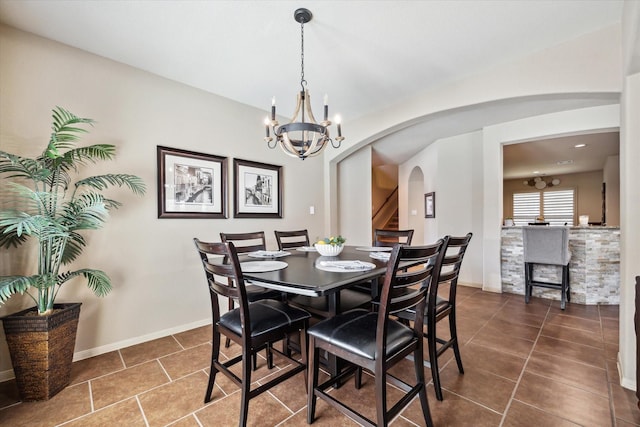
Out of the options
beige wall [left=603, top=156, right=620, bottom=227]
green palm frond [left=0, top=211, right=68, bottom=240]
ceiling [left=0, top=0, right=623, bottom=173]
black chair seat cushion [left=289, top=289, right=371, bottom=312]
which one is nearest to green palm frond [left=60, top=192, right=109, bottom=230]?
green palm frond [left=0, top=211, right=68, bottom=240]

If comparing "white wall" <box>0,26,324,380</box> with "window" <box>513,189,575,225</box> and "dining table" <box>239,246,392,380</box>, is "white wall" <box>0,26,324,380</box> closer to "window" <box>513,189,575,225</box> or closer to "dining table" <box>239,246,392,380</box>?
"dining table" <box>239,246,392,380</box>

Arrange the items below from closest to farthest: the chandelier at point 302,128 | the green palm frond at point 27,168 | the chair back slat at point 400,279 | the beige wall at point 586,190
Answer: the chair back slat at point 400,279
the green palm frond at point 27,168
the chandelier at point 302,128
the beige wall at point 586,190

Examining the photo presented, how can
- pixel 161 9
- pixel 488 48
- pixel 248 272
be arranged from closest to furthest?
pixel 248 272 → pixel 161 9 → pixel 488 48

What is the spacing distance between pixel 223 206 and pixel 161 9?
1.76 metres

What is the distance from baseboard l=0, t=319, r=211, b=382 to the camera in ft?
6.25

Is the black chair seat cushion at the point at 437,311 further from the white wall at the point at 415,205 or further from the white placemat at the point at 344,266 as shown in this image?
the white wall at the point at 415,205

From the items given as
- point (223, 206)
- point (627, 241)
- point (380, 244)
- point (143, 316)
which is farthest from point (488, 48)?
point (143, 316)

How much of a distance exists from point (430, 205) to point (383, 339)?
14.2 ft

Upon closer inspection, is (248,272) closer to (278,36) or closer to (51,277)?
(51,277)

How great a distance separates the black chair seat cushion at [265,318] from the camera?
57.6 inches

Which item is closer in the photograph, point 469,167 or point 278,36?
point 278,36

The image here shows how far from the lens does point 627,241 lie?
66.6 inches

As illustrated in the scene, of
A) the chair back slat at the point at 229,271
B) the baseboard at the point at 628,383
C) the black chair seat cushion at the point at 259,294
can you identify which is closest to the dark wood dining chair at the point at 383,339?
the chair back slat at the point at 229,271

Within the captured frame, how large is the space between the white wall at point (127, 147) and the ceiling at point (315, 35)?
0.19 meters
